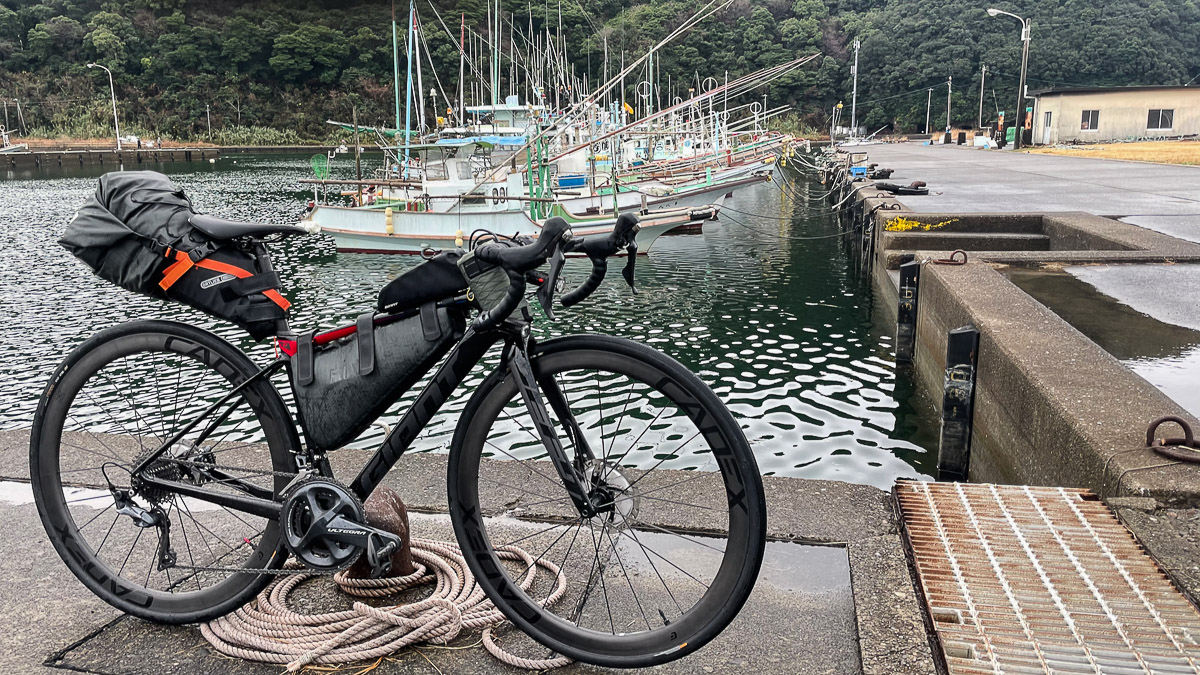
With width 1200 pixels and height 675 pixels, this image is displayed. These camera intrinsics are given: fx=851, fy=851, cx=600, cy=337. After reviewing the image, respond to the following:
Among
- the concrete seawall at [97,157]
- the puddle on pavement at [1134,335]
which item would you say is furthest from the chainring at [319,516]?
the concrete seawall at [97,157]

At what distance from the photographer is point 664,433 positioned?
23.2 ft

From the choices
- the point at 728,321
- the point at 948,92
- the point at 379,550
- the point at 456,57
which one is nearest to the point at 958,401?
the point at 379,550

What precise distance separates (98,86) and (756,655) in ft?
307

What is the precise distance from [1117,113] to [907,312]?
4590 cm

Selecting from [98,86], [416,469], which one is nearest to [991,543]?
[416,469]

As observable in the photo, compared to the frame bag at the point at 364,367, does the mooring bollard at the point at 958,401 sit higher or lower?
lower

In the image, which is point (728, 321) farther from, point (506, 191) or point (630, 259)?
point (506, 191)

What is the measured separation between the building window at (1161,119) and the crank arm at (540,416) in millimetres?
53692

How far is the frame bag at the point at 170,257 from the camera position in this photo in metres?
2.33

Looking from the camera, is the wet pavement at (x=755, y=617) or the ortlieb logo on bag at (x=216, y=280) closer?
the wet pavement at (x=755, y=617)

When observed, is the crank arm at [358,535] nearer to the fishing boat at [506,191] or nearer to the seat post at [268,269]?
the seat post at [268,269]

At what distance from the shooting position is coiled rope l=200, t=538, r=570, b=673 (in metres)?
2.23

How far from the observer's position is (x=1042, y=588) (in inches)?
96.4

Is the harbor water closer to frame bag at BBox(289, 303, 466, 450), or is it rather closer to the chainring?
frame bag at BBox(289, 303, 466, 450)
